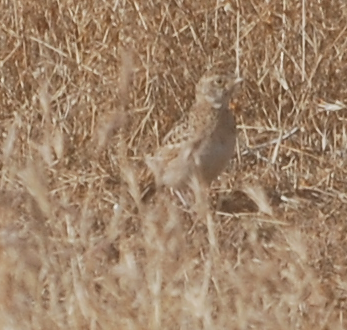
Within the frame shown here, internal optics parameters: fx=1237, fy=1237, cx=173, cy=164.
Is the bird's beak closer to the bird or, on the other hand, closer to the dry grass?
the bird

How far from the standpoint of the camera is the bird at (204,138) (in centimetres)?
481

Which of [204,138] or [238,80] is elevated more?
[238,80]

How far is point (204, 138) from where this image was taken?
4.93m

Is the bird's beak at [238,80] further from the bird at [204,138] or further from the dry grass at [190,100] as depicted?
the dry grass at [190,100]

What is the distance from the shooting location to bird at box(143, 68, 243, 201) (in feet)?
15.8

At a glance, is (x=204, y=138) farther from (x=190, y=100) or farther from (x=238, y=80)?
(x=190, y=100)

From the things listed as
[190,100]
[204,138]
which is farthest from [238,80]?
[190,100]

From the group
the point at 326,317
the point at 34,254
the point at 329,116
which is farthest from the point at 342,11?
the point at 34,254

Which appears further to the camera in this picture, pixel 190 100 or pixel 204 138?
pixel 190 100

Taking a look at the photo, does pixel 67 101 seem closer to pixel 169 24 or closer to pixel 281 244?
pixel 169 24

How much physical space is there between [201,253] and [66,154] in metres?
1.13

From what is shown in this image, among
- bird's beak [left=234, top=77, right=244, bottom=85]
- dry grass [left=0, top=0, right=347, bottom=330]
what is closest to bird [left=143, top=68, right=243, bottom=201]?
bird's beak [left=234, top=77, right=244, bottom=85]

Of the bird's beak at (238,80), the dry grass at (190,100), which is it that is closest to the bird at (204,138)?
the bird's beak at (238,80)

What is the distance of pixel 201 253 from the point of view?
13.5ft
